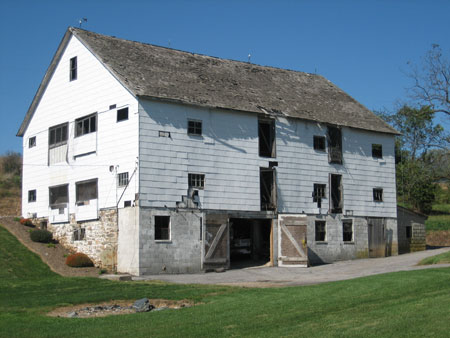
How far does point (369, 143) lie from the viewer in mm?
39781

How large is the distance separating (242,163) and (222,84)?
5301mm

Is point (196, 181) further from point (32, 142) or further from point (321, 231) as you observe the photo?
point (32, 142)

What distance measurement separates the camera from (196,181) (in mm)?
31859

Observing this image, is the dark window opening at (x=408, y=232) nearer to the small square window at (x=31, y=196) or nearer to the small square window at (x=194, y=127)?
the small square window at (x=194, y=127)

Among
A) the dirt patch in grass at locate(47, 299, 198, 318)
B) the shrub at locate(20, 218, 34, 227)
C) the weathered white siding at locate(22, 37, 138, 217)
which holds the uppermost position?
the weathered white siding at locate(22, 37, 138, 217)

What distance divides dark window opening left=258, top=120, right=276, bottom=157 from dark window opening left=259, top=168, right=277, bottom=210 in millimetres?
1032

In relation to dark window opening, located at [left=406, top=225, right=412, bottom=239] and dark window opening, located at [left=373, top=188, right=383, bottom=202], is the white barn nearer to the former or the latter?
dark window opening, located at [left=373, top=188, right=383, bottom=202]

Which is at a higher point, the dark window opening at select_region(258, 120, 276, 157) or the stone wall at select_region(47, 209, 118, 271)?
the dark window opening at select_region(258, 120, 276, 157)

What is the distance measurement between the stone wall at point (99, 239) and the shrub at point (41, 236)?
93 centimetres

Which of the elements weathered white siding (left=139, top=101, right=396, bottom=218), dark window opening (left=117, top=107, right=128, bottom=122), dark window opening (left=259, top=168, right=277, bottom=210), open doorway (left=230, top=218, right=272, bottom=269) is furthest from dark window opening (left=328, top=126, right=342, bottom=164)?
dark window opening (left=117, top=107, right=128, bottom=122)

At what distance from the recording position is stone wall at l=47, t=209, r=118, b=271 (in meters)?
31.1

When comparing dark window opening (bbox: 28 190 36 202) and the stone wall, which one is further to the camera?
dark window opening (bbox: 28 190 36 202)

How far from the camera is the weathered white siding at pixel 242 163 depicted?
30.6m

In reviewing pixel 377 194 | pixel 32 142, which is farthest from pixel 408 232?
pixel 32 142
